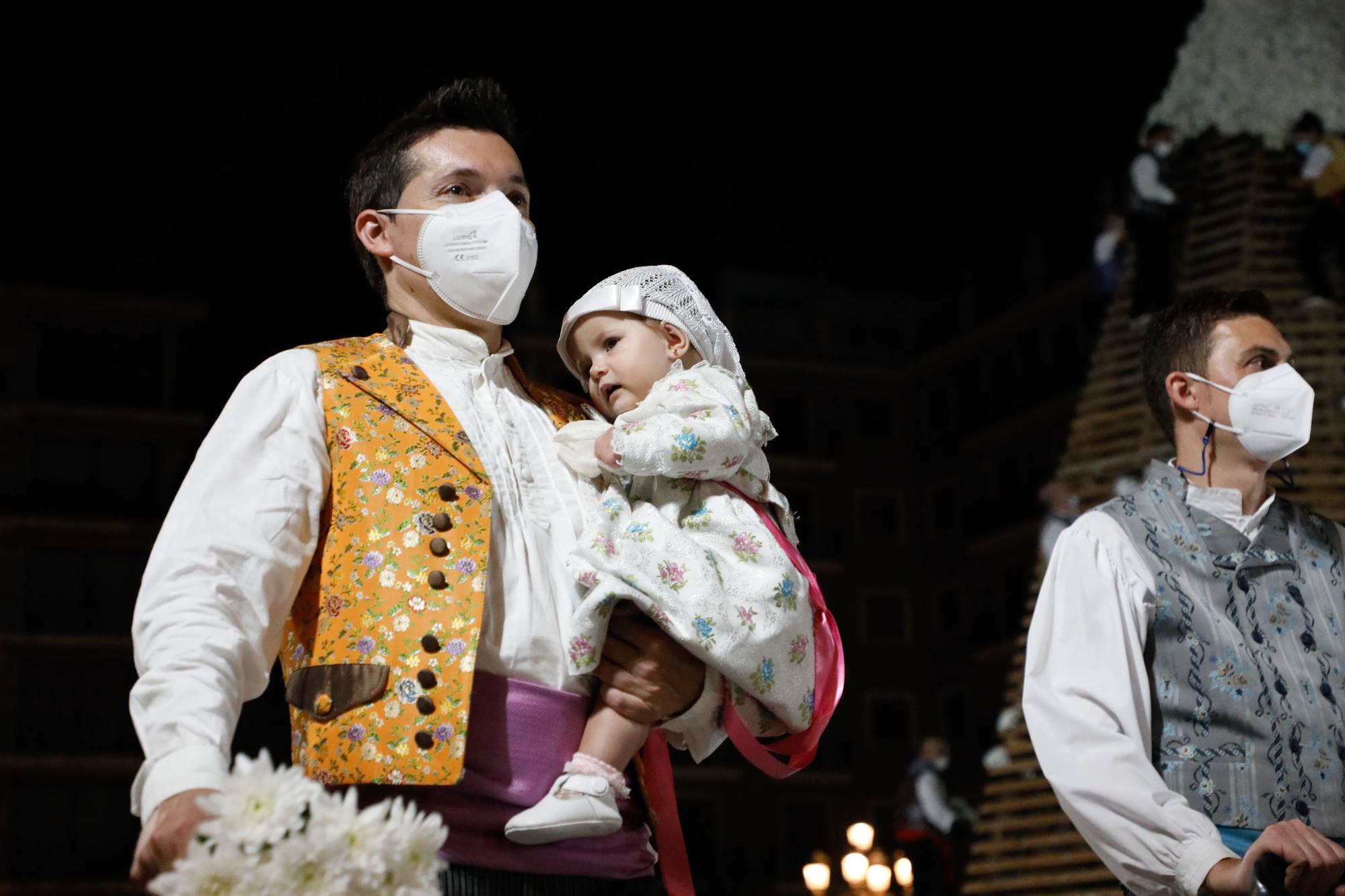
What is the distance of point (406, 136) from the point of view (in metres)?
2.60

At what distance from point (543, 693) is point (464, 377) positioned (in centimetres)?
51

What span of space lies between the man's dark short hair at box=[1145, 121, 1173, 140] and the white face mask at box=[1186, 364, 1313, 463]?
8.01m

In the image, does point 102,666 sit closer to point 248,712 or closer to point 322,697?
point 248,712

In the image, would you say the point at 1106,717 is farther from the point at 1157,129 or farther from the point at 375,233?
the point at 1157,129

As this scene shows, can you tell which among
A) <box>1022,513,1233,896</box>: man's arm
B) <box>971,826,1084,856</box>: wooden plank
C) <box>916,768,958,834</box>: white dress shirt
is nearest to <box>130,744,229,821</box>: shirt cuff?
<box>1022,513,1233,896</box>: man's arm

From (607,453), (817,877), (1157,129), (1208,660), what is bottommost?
(817,877)

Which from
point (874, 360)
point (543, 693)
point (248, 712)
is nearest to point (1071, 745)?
point (543, 693)

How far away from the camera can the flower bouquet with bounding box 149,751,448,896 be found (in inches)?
63.7

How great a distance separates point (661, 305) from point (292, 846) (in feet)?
4.20

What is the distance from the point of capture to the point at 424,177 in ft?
8.35

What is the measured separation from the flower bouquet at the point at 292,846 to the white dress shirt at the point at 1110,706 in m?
1.31

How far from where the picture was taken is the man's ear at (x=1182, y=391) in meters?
3.15

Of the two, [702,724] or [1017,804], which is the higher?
[702,724]

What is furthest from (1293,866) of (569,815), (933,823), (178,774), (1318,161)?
(933,823)
